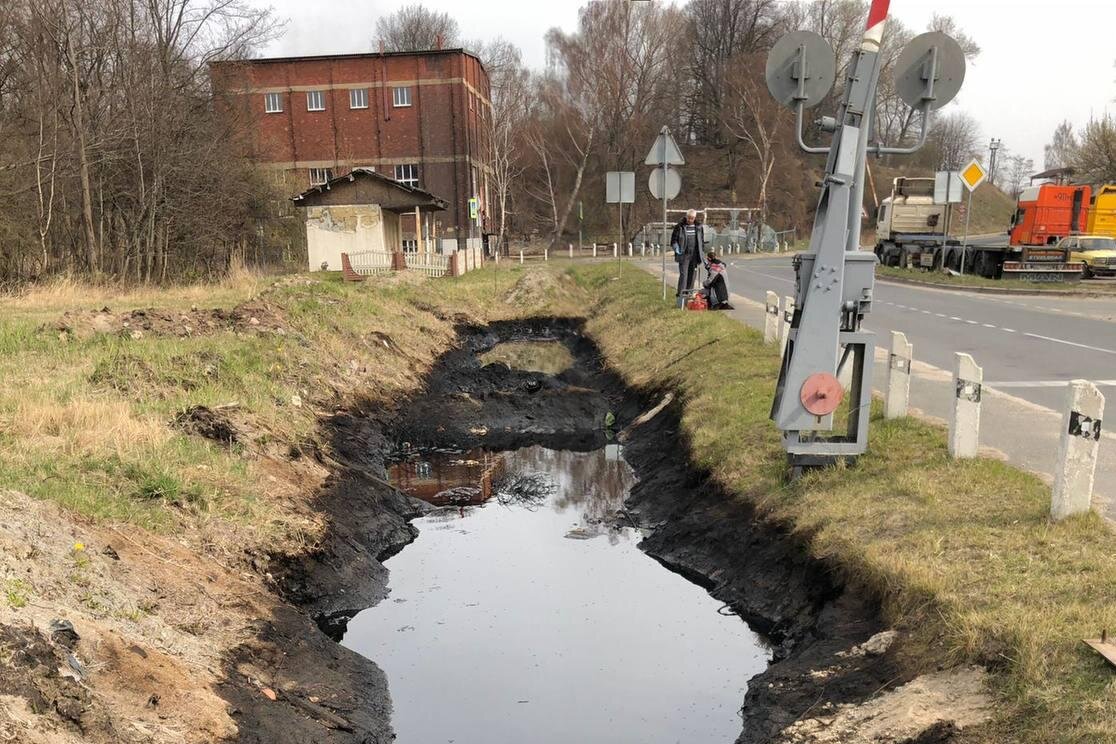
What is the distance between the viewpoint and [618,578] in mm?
7762

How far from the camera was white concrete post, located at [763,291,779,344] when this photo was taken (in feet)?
40.9

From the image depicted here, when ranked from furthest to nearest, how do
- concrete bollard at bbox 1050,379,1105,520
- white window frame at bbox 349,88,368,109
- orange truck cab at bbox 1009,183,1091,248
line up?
1. white window frame at bbox 349,88,368,109
2. orange truck cab at bbox 1009,183,1091,248
3. concrete bollard at bbox 1050,379,1105,520

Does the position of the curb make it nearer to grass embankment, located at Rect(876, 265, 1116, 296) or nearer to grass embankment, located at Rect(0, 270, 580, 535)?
grass embankment, located at Rect(876, 265, 1116, 296)

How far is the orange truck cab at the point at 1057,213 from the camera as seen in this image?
1166 inches

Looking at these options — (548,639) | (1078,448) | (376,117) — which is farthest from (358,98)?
(1078,448)

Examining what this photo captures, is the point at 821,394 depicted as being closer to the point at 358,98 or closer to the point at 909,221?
the point at 909,221

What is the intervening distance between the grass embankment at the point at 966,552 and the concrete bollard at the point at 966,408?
0.17m

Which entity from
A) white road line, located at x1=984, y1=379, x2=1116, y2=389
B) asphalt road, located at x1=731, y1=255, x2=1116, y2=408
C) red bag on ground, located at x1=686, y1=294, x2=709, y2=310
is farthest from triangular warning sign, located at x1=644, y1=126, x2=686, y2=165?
white road line, located at x1=984, y1=379, x2=1116, y2=389

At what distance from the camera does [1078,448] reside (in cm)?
530

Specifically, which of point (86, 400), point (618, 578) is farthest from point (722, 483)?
point (86, 400)

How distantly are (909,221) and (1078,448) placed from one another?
1314 inches

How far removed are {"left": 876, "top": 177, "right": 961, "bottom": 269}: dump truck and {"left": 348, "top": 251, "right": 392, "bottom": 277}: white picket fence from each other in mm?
20562

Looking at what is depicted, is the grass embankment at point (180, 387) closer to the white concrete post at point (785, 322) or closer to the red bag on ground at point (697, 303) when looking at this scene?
the red bag on ground at point (697, 303)

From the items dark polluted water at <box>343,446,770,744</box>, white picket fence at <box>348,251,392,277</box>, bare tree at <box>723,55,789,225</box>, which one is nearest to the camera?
dark polluted water at <box>343,446,770,744</box>
